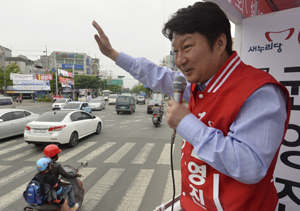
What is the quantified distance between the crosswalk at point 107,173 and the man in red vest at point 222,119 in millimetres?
2698

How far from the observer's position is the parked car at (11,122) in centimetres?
792

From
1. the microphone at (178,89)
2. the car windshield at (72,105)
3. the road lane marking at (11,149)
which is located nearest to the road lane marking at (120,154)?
the road lane marking at (11,149)

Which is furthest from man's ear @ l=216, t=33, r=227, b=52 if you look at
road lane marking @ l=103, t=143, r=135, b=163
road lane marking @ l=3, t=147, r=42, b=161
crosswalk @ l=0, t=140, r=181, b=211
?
road lane marking @ l=3, t=147, r=42, b=161

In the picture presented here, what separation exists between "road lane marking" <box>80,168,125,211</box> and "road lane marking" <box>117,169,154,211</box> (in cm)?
49

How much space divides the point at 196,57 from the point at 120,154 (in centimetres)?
586

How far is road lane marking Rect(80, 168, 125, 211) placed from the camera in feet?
11.3

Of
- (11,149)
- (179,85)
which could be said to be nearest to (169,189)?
(179,85)

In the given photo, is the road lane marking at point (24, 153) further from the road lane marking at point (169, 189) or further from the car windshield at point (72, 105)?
the car windshield at point (72, 105)

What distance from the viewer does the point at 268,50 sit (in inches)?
77.4

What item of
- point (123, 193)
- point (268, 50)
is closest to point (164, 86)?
point (268, 50)

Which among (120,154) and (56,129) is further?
(56,129)

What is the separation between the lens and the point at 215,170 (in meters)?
0.95

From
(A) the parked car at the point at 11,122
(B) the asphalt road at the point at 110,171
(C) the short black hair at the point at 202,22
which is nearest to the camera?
(C) the short black hair at the point at 202,22

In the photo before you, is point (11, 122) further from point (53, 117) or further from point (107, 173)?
point (107, 173)
